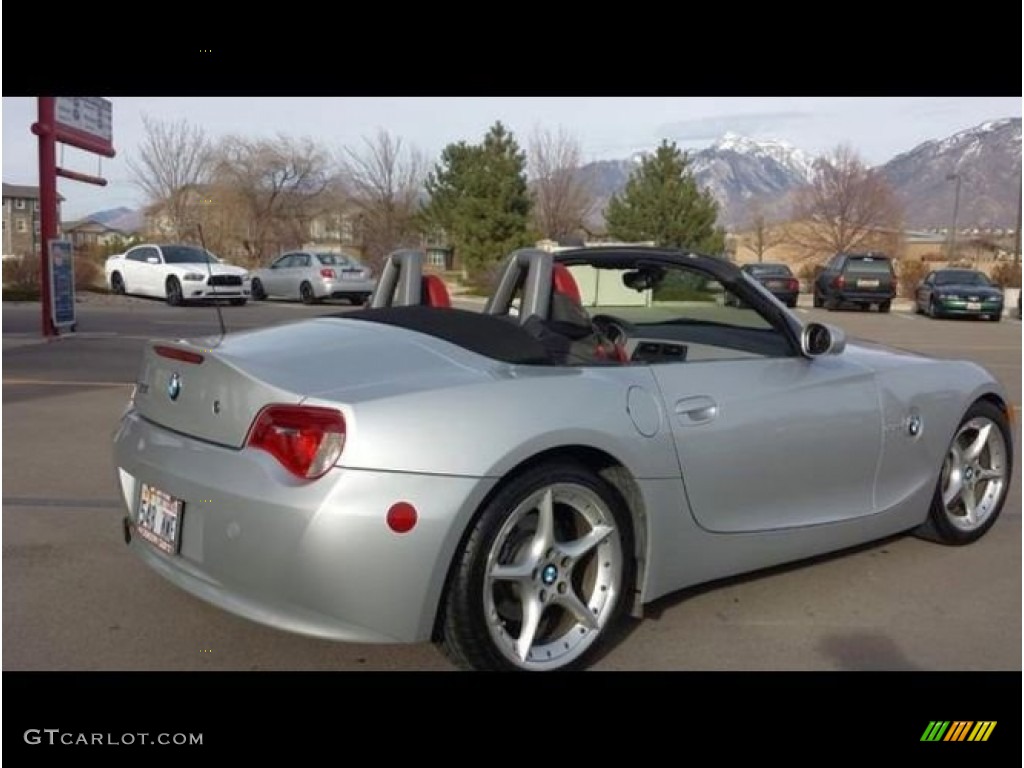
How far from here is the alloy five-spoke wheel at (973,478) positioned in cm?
448

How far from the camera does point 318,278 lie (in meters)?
23.0

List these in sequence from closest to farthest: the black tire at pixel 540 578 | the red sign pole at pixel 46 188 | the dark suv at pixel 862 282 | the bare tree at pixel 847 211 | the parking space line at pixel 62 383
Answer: the black tire at pixel 540 578, the parking space line at pixel 62 383, the red sign pole at pixel 46 188, the dark suv at pixel 862 282, the bare tree at pixel 847 211

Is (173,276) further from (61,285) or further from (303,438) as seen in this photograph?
(303,438)

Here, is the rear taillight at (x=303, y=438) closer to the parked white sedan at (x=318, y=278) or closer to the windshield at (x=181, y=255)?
the windshield at (x=181, y=255)

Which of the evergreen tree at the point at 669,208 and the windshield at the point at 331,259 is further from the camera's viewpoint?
the evergreen tree at the point at 669,208

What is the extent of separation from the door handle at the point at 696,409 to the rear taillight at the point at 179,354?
1.69 m

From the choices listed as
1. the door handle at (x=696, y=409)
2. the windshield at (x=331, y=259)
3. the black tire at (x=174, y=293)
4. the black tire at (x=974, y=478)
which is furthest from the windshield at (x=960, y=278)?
the door handle at (x=696, y=409)

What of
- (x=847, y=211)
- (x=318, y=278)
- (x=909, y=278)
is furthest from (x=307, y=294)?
(x=847, y=211)

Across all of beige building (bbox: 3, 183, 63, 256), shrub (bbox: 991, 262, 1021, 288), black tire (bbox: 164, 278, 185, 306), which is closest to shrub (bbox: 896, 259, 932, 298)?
shrub (bbox: 991, 262, 1021, 288)

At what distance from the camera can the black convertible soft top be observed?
3221 mm
